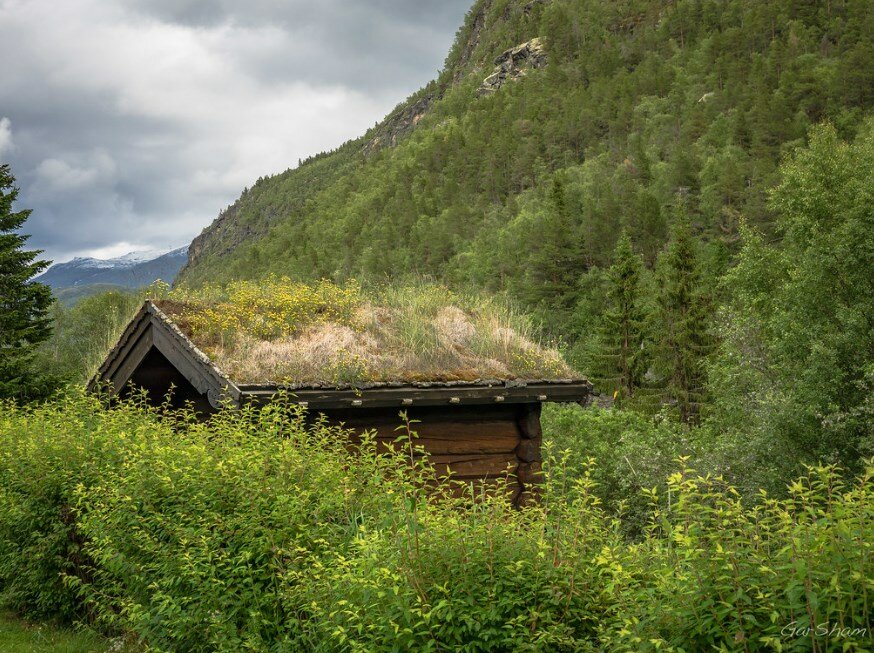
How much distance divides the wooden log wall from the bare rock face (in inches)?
4991

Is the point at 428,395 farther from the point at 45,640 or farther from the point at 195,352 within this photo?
the point at 45,640

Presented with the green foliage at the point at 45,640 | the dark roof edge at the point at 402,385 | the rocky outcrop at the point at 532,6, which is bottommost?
the green foliage at the point at 45,640

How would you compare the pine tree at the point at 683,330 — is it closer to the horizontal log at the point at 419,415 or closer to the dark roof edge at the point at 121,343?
the horizontal log at the point at 419,415

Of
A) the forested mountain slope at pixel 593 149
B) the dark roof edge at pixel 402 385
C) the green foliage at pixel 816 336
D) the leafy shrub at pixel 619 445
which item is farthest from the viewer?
the forested mountain slope at pixel 593 149

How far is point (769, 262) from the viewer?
32406 millimetres

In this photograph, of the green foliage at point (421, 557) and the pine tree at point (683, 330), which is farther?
the pine tree at point (683, 330)

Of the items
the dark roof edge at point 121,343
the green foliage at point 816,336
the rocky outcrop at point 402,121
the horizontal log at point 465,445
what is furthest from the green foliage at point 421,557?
the rocky outcrop at point 402,121

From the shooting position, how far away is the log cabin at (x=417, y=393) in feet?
26.9

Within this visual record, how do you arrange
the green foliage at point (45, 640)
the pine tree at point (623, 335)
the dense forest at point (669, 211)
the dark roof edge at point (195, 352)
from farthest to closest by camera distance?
the pine tree at point (623, 335) → the dense forest at point (669, 211) → the dark roof edge at point (195, 352) → the green foliage at point (45, 640)

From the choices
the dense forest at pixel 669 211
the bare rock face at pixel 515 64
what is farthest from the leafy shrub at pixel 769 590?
the bare rock face at pixel 515 64

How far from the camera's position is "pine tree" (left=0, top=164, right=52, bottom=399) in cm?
2636

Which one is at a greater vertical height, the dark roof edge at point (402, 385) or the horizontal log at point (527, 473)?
the dark roof edge at point (402, 385)

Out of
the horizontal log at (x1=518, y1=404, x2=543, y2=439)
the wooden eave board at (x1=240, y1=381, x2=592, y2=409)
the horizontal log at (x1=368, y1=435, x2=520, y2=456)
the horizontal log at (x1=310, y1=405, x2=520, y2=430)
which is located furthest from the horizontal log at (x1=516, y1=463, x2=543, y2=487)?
the wooden eave board at (x1=240, y1=381, x2=592, y2=409)

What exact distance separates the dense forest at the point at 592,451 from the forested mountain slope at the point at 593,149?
0.47m
